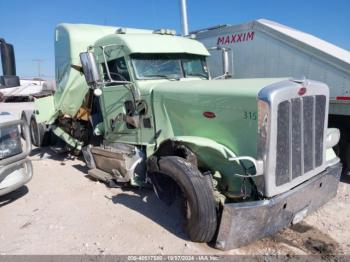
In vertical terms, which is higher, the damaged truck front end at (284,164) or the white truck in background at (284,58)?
the white truck in background at (284,58)

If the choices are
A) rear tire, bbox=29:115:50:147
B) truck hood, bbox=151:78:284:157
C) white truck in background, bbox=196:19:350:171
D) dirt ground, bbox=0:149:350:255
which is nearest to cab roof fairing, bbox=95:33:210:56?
truck hood, bbox=151:78:284:157

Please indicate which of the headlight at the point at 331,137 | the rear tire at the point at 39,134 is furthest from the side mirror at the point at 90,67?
the rear tire at the point at 39,134

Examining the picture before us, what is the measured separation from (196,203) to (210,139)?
0.84 meters

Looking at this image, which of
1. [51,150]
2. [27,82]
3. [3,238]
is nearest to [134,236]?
[3,238]

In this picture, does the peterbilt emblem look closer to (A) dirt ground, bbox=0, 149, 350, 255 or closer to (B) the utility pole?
(A) dirt ground, bbox=0, 149, 350, 255

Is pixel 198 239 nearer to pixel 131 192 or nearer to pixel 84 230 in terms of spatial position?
pixel 84 230

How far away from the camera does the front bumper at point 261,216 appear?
3420 millimetres

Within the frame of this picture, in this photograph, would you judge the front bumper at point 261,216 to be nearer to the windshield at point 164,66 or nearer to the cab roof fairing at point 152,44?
the windshield at point 164,66

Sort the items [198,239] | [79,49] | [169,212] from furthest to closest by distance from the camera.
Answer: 1. [79,49]
2. [169,212]
3. [198,239]

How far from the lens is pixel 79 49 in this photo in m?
7.35

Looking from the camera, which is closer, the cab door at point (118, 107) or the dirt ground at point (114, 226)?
the dirt ground at point (114, 226)

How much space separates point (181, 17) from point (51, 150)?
5427mm

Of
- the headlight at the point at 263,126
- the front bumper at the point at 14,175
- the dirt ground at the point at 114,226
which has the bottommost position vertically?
the dirt ground at the point at 114,226

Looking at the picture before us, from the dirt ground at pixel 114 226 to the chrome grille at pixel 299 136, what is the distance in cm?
80
